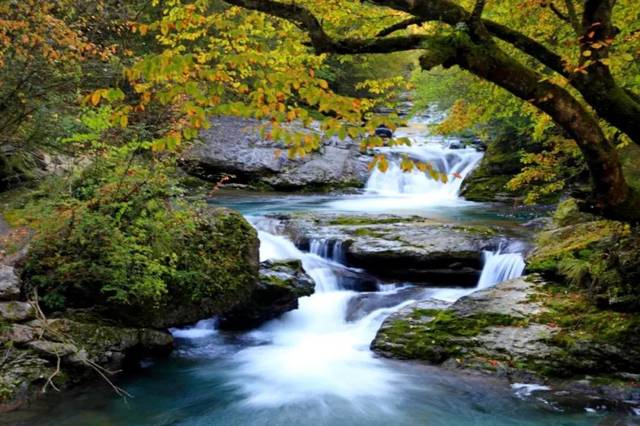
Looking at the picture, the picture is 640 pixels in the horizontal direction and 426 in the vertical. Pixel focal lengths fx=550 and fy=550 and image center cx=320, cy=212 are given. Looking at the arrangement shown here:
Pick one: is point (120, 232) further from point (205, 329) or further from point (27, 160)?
point (27, 160)

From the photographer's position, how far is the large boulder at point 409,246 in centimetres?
991

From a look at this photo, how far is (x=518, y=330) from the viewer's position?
6770 mm

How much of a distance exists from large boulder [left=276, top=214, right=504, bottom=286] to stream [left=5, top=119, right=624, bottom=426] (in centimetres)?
25

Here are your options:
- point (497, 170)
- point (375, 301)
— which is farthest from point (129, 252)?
point (497, 170)

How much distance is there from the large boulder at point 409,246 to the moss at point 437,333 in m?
Result: 2.46

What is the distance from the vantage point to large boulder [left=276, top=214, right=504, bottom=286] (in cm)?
991

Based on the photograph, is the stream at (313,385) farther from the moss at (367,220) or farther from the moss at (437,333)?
the moss at (367,220)

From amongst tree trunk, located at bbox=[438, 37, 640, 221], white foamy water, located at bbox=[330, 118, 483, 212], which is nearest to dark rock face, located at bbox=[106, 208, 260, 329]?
tree trunk, located at bbox=[438, 37, 640, 221]

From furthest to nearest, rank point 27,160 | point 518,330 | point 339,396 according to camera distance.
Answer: point 27,160
point 518,330
point 339,396

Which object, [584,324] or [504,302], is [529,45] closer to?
[584,324]

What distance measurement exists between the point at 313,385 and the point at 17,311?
3353mm

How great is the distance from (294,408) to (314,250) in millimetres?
4979

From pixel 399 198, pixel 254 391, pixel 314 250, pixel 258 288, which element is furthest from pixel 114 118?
pixel 399 198

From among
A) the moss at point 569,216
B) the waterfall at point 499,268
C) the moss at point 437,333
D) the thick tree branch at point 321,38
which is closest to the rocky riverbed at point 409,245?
the waterfall at point 499,268
